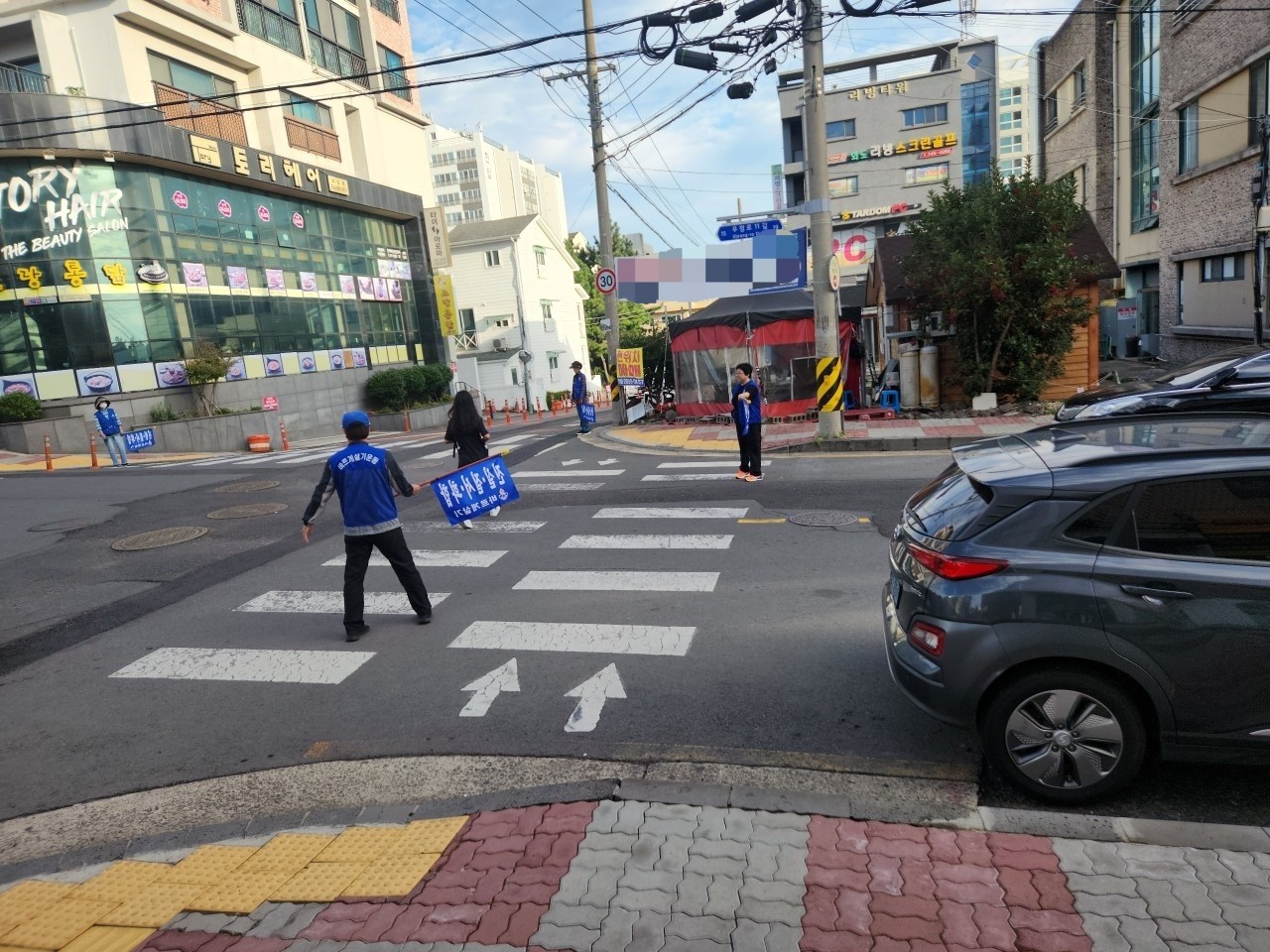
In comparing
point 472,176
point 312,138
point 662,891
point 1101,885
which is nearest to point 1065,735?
point 1101,885

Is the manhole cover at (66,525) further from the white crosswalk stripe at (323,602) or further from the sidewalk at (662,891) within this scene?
the sidewalk at (662,891)

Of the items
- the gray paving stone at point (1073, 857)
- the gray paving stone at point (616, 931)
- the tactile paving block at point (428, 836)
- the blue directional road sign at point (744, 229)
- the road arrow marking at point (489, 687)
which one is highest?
the blue directional road sign at point (744, 229)

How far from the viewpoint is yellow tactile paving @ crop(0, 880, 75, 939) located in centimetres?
352

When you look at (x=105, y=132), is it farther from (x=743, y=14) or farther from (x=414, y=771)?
(x=414, y=771)

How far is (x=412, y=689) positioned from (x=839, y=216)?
6293 centimetres

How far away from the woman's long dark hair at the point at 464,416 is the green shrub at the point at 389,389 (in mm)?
23848

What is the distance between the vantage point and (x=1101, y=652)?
12.1ft

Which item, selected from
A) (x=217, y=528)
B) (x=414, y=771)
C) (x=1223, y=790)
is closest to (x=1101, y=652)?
(x=1223, y=790)

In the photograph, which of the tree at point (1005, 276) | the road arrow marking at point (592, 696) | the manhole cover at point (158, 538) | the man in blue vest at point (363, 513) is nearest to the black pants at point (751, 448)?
the tree at point (1005, 276)

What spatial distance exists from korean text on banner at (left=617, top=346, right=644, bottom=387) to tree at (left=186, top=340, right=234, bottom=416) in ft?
42.5

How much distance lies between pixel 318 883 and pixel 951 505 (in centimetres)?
354

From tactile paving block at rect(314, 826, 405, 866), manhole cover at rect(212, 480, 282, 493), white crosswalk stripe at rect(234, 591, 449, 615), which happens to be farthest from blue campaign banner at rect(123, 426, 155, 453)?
tactile paving block at rect(314, 826, 405, 866)

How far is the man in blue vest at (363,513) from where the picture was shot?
21.6 ft

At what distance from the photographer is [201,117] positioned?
24219mm
